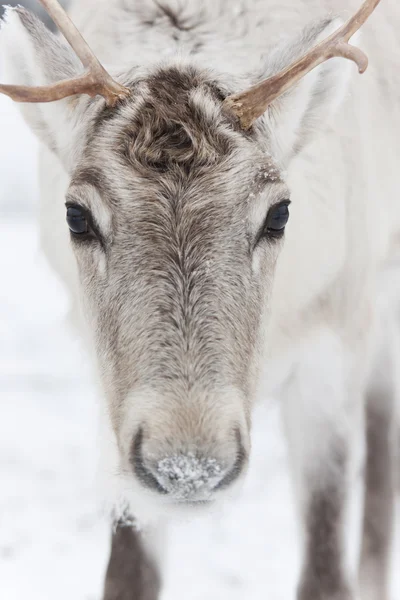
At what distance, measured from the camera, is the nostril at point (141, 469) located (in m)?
1.94

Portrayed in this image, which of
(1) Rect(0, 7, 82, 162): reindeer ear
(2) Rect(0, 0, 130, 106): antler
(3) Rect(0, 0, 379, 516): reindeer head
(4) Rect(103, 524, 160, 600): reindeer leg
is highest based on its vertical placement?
(1) Rect(0, 7, 82, 162): reindeer ear

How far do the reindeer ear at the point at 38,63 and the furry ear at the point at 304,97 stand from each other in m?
0.68

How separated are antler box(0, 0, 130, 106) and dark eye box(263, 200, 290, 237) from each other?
58cm

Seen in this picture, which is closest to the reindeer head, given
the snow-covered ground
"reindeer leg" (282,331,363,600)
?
"reindeer leg" (282,331,363,600)

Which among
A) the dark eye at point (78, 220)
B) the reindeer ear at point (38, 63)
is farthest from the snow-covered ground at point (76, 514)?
the dark eye at point (78, 220)

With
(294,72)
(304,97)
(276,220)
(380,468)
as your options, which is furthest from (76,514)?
(294,72)

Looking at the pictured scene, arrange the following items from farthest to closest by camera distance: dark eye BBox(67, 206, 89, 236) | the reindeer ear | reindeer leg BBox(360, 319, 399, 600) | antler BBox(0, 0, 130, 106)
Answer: reindeer leg BBox(360, 319, 399, 600), the reindeer ear, dark eye BBox(67, 206, 89, 236), antler BBox(0, 0, 130, 106)

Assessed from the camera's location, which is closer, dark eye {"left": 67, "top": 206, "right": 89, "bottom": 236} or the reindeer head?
the reindeer head

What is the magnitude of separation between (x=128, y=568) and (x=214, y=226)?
7.16ft

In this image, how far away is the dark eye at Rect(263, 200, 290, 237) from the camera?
2.32 meters

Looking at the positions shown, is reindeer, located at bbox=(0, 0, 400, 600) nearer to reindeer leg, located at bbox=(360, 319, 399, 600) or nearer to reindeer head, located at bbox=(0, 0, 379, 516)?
reindeer head, located at bbox=(0, 0, 379, 516)

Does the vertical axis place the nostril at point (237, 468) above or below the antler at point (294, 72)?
below

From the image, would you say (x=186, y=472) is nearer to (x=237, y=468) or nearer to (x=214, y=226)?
(x=237, y=468)

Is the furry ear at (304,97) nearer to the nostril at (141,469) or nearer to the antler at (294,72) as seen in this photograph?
the antler at (294,72)
